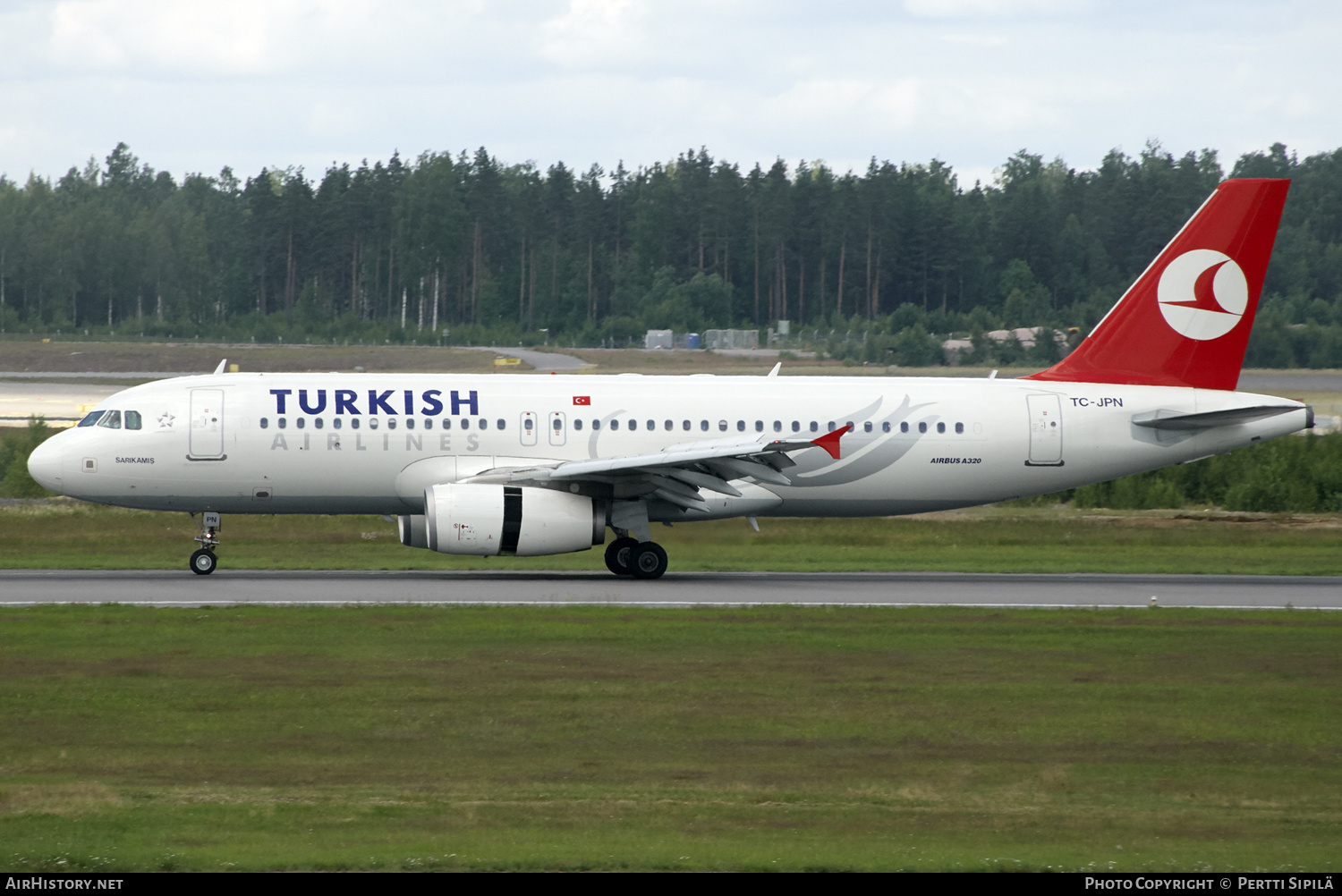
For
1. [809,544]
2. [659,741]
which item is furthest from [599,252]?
[659,741]

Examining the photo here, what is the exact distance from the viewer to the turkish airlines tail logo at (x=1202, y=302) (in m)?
30.0

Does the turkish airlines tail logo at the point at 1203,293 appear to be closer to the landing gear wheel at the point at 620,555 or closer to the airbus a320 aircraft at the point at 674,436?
the airbus a320 aircraft at the point at 674,436

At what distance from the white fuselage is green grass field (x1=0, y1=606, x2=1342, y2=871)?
5385mm

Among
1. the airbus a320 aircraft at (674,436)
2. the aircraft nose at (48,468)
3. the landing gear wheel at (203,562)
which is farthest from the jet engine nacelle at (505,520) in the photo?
the aircraft nose at (48,468)

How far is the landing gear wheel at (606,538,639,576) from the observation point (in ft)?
91.7

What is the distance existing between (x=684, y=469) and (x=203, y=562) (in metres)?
8.95

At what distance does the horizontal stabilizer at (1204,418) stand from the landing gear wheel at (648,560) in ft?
32.6

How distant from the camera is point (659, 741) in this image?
1449 centimetres

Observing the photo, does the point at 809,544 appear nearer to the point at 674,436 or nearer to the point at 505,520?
the point at 674,436

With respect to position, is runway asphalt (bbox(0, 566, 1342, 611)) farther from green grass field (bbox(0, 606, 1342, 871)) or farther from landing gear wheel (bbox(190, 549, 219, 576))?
green grass field (bbox(0, 606, 1342, 871))

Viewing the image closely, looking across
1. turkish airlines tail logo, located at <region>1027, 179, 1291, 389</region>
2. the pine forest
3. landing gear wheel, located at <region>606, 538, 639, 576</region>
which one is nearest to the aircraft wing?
landing gear wheel, located at <region>606, 538, 639, 576</region>

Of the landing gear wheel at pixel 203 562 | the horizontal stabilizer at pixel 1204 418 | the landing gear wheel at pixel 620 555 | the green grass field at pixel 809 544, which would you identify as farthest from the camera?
the green grass field at pixel 809 544
